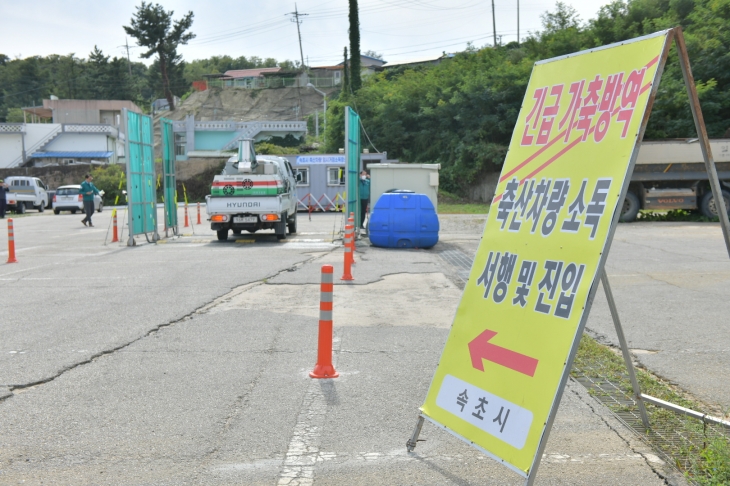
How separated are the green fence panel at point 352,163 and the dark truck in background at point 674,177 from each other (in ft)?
31.5

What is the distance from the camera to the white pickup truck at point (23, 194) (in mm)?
37688

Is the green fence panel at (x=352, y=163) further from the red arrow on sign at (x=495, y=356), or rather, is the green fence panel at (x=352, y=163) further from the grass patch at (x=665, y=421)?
the red arrow on sign at (x=495, y=356)

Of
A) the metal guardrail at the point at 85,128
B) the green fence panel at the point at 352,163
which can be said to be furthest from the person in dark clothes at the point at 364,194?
the metal guardrail at the point at 85,128

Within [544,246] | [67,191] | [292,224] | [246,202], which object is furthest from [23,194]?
[544,246]

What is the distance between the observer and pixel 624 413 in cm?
536

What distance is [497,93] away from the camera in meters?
45.0

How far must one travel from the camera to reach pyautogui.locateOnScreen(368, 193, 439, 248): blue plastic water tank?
17.2 m

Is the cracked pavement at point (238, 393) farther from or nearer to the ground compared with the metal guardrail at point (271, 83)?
nearer to the ground

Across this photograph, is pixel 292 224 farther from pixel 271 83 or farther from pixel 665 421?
pixel 271 83

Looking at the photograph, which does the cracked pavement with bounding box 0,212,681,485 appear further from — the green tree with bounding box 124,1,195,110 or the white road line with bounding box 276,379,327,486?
the green tree with bounding box 124,1,195,110

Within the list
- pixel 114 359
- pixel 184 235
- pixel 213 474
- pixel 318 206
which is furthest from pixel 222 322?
pixel 318 206

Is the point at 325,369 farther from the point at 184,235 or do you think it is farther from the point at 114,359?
the point at 184,235

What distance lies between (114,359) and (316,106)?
259 feet

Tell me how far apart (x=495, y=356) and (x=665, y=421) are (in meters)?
1.87
